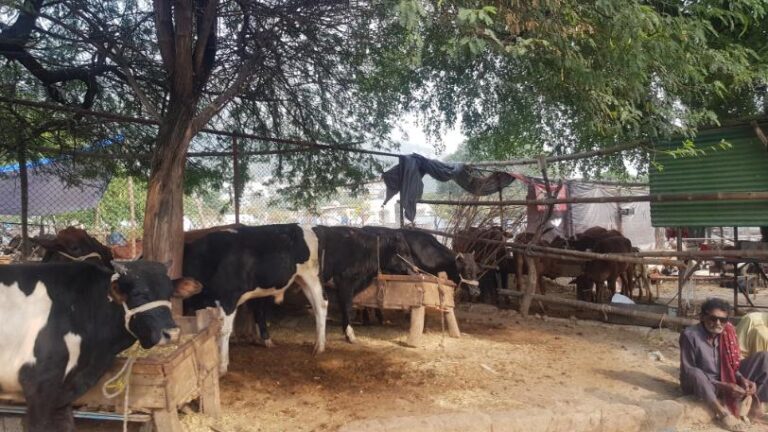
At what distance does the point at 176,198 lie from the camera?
5.12 m

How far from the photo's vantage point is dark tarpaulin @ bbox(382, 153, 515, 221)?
9.41 meters

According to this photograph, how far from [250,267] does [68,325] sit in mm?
2850

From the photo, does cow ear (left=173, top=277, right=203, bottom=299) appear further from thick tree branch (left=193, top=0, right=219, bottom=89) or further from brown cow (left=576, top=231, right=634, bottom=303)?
brown cow (left=576, top=231, right=634, bottom=303)

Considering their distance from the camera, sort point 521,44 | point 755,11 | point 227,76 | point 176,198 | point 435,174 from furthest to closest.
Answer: point 435,174
point 227,76
point 755,11
point 176,198
point 521,44

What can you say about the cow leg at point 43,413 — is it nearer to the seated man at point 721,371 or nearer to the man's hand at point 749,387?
the seated man at point 721,371

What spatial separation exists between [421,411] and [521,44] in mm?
2951

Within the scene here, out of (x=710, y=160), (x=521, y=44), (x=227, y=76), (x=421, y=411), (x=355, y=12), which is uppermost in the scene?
(x=355, y=12)

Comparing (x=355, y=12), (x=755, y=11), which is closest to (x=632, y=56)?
(x=755, y=11)

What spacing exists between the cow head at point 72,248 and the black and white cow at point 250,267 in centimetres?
105

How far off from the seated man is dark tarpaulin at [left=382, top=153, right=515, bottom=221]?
4.99 meters

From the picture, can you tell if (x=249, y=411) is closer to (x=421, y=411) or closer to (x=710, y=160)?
(x=421, y=411)

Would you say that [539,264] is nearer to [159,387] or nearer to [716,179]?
[716,179]

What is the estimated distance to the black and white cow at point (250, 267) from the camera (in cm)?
613

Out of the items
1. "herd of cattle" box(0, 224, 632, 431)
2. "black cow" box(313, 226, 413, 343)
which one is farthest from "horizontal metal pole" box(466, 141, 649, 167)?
"black cow" box(313, 226, 413, 343)
